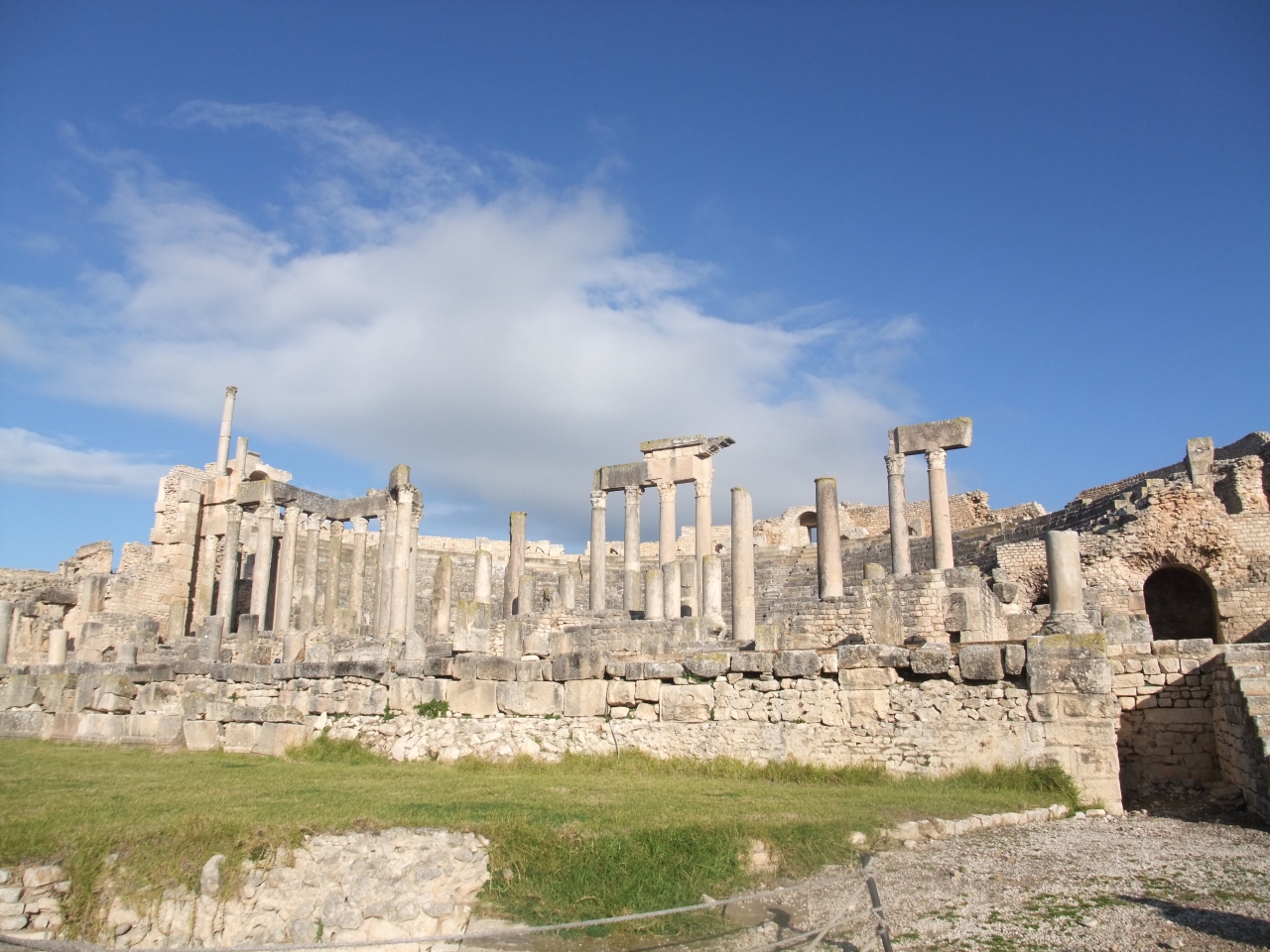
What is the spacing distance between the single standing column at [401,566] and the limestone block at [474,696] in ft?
42.4

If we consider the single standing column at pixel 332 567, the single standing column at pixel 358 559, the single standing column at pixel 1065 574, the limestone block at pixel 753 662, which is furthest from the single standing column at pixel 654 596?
the single standing column at pixel 332 567

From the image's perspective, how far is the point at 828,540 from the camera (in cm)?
2203

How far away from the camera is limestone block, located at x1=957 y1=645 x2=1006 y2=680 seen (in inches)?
422

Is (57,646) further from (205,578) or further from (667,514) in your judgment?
(667,514)

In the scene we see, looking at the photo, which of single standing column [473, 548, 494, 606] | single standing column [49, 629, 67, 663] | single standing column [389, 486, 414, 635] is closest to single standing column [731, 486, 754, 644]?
single standing column [473, 548, 494, 606]

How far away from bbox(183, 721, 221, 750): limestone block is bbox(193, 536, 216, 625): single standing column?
20878 mm

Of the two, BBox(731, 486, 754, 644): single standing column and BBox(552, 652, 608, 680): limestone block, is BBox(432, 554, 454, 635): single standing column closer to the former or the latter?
BBox(731, 486, 754, 644): single standing column

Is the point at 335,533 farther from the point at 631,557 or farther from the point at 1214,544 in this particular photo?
the point at 1214,544

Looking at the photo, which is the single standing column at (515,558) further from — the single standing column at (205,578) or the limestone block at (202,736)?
the single standing column at (205,578)

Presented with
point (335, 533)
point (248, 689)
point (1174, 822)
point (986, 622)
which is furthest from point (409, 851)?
point (335, 533)

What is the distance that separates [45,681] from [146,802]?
34.4ft

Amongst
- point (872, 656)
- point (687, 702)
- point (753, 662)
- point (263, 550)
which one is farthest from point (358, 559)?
point (872, 656)

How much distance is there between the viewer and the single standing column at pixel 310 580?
3225 cm

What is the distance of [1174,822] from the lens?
9328 mm
